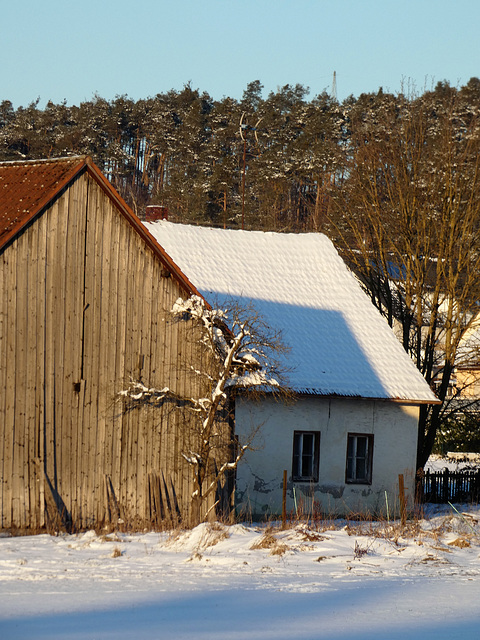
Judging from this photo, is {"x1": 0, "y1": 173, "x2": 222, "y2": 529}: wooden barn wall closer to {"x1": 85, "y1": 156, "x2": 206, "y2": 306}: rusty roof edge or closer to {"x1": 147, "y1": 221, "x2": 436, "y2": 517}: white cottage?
{"x1": 85, "y1": 156, "x2": 206, "y2": 306}: rusty roof edge

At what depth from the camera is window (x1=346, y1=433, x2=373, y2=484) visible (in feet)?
65.8

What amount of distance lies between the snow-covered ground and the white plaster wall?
10.2ft

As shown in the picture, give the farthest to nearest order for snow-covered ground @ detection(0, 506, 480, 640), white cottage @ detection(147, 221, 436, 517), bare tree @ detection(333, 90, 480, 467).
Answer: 1. bare tree @ detection(333, 90, 480, 467)
2. white cottage @ detection(147, 221, 436, 517)
3. snow-covered ground @ detection(0, 506, 480, 640)

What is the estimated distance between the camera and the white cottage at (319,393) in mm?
19031

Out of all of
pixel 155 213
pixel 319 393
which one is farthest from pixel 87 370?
pixel 155 213

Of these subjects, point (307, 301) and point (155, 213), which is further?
point (155, 213)

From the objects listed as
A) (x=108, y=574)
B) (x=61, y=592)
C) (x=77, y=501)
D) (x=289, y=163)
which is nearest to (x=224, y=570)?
(x=108, y=574)

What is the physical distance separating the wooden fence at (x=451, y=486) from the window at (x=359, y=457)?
15.0 feet

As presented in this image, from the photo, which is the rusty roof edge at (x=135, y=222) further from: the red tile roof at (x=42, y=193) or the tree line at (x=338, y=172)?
the tree line at (x=338, y=172)

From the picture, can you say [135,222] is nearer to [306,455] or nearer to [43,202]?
[43,202]

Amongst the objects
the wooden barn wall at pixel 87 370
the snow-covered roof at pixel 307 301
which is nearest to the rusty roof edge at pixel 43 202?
the wooden barn wall at pixel 87 370

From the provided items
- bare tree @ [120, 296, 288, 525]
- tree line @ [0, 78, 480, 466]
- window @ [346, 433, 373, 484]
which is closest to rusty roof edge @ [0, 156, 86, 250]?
bare tree @ [120, 296, 288, 525]

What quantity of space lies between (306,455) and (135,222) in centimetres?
660

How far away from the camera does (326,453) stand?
19.7 metres
